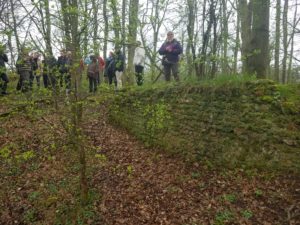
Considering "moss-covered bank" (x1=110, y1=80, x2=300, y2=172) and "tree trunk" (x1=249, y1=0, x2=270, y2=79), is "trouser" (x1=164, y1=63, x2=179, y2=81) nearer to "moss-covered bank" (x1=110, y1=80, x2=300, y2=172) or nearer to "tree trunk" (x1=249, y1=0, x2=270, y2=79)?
"moss-covered bank" (x1=110, y1=80, x2=300, y2=172)

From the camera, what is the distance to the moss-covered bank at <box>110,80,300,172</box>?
4.98 m

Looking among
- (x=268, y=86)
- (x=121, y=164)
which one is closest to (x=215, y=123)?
(x=268, y=86)

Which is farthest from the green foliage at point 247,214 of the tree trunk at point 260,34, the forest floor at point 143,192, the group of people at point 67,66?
the group of people at point 67,66

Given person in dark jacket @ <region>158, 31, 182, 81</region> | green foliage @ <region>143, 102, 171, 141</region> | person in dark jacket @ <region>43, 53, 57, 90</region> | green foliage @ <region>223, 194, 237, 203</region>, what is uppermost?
person in dark jacket @ <region>158, 31, 182, 81</region>

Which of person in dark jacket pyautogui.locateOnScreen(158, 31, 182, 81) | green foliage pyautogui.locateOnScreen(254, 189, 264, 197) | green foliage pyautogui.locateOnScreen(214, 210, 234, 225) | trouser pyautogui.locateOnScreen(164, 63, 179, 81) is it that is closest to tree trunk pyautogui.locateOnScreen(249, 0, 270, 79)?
person in dark jacket pyautogui.locateOnScreen(158, 31, 182, 81)

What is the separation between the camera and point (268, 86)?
530 cm

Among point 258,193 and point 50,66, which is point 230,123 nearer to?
point 258,193

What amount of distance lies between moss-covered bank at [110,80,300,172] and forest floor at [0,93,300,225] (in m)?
0.27

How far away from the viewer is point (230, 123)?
568cm

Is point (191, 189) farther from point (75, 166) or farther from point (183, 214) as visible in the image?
point (75, 166)

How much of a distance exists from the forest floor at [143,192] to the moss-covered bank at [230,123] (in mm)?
265

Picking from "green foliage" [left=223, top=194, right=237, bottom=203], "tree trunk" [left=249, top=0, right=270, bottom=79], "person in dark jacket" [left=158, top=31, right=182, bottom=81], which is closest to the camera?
"green foliage" [left=223, top=194, right=237, bottom=203]

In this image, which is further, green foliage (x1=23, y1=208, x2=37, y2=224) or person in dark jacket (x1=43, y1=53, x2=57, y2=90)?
green foliage (x1=23, y1=208, x2=37, y2=224)

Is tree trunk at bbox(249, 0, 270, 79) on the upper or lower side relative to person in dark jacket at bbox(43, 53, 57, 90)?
upper
